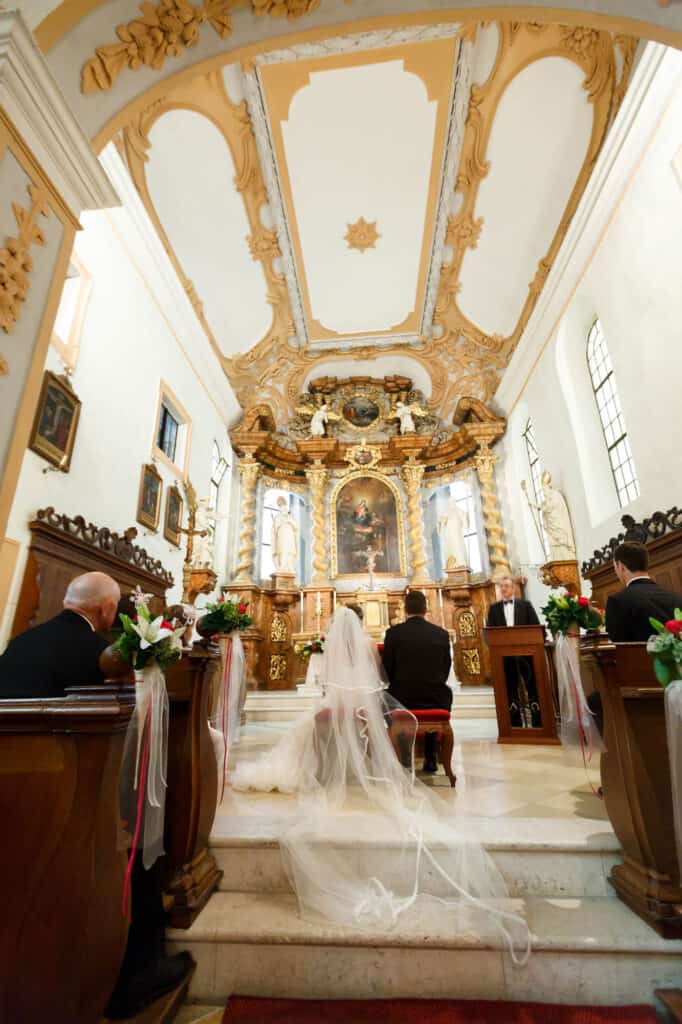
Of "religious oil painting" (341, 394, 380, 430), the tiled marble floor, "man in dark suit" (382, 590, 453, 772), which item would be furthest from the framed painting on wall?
"man in dark suit" (382, 590, 453, 772)

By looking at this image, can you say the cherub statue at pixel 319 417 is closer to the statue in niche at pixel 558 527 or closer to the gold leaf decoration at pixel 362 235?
the gold leaf decoration at pixel 362 235

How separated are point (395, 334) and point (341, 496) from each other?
409 centimetres

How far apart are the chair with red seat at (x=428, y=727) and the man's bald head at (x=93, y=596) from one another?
2.09 m

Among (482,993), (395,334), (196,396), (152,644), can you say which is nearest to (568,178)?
(395,334)

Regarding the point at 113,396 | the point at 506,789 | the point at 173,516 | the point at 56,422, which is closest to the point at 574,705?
the point at 506,789

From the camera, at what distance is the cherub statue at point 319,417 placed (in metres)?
12.3

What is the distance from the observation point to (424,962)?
1.94 m

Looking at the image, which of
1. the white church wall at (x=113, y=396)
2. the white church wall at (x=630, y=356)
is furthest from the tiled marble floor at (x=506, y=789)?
the white church wall at (x=630, y=356)

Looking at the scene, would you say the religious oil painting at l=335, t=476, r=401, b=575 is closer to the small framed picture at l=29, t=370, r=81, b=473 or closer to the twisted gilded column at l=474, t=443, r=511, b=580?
the twisted gilded column at l=474, t=443, r=511, b=580

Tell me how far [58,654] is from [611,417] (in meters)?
7.24

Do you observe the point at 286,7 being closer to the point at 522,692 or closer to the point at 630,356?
the point at 630,356

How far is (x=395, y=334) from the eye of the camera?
454 inches

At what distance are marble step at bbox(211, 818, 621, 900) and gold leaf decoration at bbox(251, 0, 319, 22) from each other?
5.53m

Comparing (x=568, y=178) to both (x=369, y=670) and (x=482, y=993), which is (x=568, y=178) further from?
(x=482, y=993)
